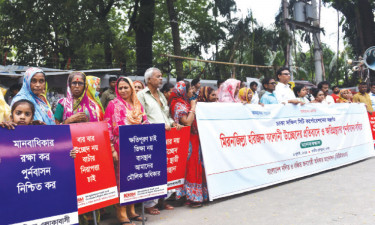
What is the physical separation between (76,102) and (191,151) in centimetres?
181

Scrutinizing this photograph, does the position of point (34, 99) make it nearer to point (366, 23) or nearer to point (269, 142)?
point (269, 142)

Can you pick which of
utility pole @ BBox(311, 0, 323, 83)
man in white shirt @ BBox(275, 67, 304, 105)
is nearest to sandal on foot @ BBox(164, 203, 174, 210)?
man in white shirt @ BBox(275, 67, 304, 105)

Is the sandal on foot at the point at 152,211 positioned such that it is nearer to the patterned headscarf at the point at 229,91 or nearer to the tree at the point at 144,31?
the patterned headscarf at the point at 229,91

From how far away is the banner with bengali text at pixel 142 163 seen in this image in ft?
12.8

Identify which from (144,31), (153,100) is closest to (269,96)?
(153,100)

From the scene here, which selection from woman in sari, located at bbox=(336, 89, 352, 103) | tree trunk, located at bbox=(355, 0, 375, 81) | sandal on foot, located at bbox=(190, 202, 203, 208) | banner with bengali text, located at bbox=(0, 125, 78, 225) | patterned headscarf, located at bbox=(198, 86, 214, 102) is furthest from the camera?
tree trunk, located at bbox=(355, 0, 375, 81)

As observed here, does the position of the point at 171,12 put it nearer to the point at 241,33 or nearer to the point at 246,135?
the point at 241,33

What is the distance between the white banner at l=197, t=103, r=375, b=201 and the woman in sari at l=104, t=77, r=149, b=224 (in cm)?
104

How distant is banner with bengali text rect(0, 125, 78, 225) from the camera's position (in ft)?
9.38

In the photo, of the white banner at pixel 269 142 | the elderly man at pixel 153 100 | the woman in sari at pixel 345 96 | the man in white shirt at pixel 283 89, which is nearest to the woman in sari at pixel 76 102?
the elderly man at pixel 153 100

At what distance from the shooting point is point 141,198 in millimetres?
4023

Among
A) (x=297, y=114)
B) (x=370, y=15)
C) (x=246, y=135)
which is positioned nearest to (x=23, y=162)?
(x=246, y=135)

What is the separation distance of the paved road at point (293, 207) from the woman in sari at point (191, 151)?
0.19m

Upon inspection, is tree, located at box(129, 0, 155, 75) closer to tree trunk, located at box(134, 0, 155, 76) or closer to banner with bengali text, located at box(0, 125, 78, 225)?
tree trunk, located at box(134, 0, 155, 76)
